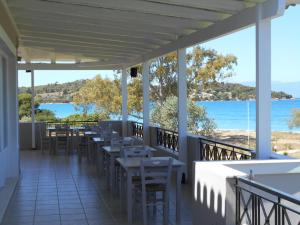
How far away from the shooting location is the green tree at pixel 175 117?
1777 centimetres

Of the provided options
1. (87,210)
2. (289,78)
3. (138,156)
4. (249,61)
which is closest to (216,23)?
(138,156)

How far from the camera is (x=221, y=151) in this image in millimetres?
7488

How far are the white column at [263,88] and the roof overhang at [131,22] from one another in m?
0.22

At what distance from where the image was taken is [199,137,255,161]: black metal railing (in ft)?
21.7

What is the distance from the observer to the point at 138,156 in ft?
22.4

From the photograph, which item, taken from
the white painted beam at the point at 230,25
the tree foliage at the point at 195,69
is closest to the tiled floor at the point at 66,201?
the white painted beam at the point at 230,25

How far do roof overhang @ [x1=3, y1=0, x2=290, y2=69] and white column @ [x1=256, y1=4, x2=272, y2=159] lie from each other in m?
0.22

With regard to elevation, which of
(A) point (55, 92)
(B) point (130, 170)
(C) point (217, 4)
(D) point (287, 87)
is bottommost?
(B) point (130, 170)

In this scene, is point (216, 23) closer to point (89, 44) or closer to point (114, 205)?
point (114, 205)

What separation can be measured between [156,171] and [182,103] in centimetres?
321

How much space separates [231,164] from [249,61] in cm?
3522

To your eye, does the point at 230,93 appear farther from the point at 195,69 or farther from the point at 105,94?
the point at 195,69

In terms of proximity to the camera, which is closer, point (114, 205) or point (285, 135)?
point (114, 205)

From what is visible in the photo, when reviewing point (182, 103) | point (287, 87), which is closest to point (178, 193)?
point (182, 103)
